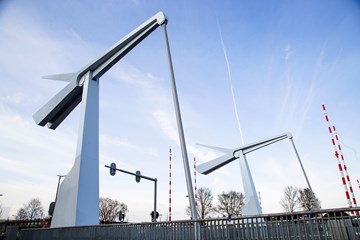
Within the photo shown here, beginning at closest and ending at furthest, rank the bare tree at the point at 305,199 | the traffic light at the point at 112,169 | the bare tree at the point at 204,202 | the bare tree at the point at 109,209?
the traffic light at the point at 112,169 < the bare tree at the point at 305,199 < the bare tree at the point at 204,202 < the bare tree at the point at 109,209

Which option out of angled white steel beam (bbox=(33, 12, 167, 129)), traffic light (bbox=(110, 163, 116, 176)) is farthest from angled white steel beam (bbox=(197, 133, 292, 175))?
angled white steel beam (bbox=(33, 12, 167, 129))

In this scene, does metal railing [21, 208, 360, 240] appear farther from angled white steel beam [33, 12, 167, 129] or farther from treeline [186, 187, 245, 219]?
treeline [186, 187, 245, 219]

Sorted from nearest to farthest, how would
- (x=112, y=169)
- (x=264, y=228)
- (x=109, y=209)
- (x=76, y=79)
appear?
(x=264, y=228)
(x=76, y=79)
(x=112, y=169)
(x=109, y=209)

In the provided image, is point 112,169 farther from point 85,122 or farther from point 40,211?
point 40,211

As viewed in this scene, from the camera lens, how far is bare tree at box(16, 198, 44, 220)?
58219 millimetres

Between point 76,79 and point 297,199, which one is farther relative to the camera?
point 297,199

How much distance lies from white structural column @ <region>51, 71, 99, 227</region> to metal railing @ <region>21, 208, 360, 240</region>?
2867 millimetres

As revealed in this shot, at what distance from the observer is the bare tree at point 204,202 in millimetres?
54250

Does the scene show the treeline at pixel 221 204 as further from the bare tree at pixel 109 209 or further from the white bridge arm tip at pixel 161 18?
the white bridge arm tip at pixel 161 18

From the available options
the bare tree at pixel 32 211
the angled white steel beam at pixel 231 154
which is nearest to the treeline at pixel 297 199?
the angled white steel beam at pixel 231 154

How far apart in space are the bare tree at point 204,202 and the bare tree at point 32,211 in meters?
36.6

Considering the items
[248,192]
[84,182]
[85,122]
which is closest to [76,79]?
[85,122]

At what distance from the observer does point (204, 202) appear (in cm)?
5594

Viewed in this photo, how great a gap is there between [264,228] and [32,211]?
226 feet
